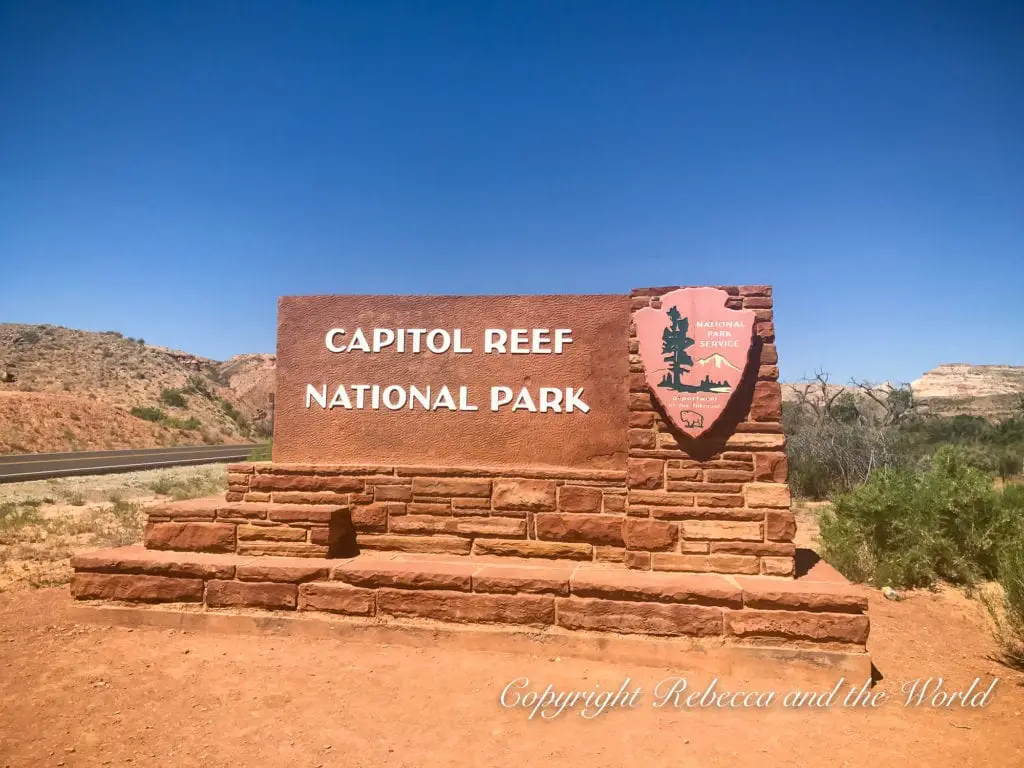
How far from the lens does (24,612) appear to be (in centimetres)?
563

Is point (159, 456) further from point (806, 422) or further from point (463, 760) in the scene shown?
point (463, 760)

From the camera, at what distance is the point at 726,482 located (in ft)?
16.7

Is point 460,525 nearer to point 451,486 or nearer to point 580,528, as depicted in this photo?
point 451,486

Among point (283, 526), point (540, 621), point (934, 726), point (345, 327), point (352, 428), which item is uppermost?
point (345, 327)

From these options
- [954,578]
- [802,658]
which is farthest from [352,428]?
[954,578]

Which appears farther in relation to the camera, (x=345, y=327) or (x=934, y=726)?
(x=345, y=327)

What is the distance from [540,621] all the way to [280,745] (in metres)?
1.93

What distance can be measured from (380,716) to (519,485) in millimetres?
2237

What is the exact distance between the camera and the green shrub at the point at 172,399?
134 ft

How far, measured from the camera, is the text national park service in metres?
5.92

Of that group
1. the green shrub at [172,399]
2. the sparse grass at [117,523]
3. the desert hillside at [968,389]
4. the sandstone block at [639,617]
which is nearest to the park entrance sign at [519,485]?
the sandstone block at [639,617]

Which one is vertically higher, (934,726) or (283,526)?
(283,526)

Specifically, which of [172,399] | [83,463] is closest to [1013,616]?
[83,463]

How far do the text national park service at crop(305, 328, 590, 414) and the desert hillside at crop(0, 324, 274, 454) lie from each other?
2610 cm
